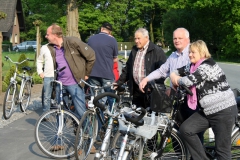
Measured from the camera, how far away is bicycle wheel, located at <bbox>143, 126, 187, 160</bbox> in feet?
15.9

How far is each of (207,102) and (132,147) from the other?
1059 mm

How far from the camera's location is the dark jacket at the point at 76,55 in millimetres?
6266

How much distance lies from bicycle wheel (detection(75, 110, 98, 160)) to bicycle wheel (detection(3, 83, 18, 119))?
3.95 metres

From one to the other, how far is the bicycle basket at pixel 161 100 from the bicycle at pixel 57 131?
1.53m

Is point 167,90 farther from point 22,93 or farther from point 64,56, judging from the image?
point 22,93

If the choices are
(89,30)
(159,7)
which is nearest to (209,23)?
(89,30)

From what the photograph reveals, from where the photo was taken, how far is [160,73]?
577 cm

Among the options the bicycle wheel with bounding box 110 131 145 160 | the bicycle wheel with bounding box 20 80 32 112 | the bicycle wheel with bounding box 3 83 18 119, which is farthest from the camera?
the bicycle wheel with bounding box 20 80 32 112

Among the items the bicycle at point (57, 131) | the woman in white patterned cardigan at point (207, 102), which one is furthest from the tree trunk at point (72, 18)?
the woman in white patterned cardigan at point (207, 102)

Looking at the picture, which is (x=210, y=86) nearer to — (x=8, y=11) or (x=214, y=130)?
(x=214, y=130)

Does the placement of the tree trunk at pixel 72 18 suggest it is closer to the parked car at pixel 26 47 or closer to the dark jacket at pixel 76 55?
the dark jacket at pixel 76 55

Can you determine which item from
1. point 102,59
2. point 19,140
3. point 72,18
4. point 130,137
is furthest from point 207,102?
point 72,18

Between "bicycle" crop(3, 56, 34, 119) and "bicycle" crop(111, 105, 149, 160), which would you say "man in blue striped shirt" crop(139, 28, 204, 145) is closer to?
"bicycle" crop(111, 105, 149, 160)

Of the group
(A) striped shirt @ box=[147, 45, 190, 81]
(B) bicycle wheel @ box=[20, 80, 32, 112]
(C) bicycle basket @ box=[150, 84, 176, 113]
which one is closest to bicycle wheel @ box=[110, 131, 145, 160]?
(C) bicycle basket @ box=[150, 84, 176, 113]
